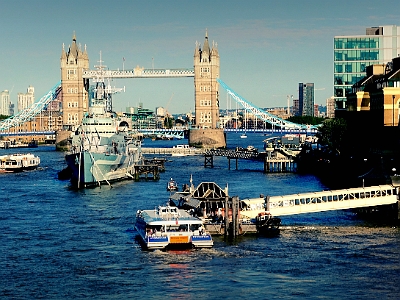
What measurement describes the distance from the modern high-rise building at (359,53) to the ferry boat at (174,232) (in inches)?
2677

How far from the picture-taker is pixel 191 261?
1617 inches

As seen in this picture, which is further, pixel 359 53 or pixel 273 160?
pixel 359 53

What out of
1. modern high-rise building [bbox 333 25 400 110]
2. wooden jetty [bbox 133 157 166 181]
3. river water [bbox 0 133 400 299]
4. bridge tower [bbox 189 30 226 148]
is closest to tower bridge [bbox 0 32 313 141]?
bridge tower [bbox 189 30 226 148]

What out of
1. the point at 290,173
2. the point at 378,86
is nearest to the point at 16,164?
the point at 290,173

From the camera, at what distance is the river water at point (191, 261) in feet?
118

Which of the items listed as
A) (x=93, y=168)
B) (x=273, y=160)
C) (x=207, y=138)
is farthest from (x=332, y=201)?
(x=207, y=138)

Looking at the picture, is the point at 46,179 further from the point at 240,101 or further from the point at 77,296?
the point at 240,101

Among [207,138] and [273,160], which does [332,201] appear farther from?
[207,138]

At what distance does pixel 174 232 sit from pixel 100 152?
1664 inches

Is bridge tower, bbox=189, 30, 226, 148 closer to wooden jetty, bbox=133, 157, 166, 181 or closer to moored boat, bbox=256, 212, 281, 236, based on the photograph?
wooden jetty, bbox=133, 157, 166, 181

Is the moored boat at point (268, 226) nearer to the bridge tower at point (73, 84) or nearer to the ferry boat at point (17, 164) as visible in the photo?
the ferry boat at point (17, 164)

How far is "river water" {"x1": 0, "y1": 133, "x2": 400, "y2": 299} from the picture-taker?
118 feet

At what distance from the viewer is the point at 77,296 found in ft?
116

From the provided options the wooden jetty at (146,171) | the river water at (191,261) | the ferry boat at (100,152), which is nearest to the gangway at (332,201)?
the river water at (191,261)
